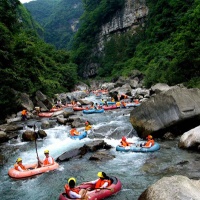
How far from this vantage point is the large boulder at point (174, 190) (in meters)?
6.20

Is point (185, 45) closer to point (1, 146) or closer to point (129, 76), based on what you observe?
point (1, 146)

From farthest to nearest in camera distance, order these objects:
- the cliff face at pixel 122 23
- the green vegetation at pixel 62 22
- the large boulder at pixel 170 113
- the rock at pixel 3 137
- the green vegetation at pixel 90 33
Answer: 1. the green vegetation at pixel 62 22
2. the green vegetation at pixel 90 33
3. the cliff face at pixel 122 23
4. the rock at pixel 3 137
5. the large boulder at pixel 170 113

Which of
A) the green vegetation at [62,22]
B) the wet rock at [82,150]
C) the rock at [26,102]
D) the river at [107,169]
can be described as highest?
the green vegetation at [62,22]

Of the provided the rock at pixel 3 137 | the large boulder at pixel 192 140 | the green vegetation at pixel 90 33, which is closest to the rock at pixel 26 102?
the rock at pixel 3 137

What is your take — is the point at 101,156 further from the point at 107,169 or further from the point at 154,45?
the point at 154,45

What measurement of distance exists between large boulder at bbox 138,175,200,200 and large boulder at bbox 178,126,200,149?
509cm

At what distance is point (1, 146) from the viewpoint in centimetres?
1505

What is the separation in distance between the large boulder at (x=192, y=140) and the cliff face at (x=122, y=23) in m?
56.5

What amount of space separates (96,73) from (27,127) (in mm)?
55928

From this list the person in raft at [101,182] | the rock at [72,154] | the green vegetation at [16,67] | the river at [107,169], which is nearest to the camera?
the person in raft at [101,182]

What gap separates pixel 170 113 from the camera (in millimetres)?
13773

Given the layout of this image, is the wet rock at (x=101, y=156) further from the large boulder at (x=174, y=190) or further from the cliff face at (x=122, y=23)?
the cliff face at (x=122, y=23)

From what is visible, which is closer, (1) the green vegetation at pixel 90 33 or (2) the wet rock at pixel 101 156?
(2) the wet rock at pixel 101 156

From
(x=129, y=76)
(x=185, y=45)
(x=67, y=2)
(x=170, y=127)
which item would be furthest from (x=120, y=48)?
(x=67, y=2)
